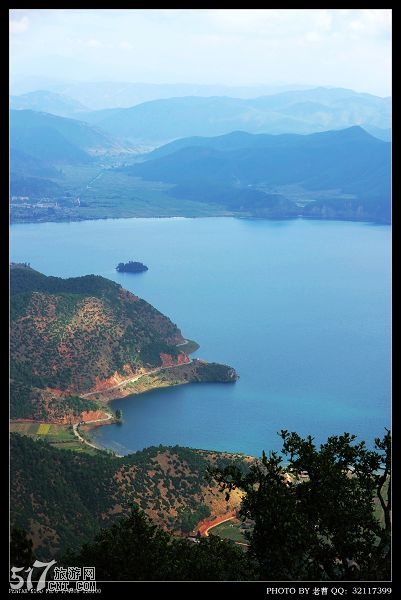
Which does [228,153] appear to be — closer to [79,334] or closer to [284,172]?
[284,172]

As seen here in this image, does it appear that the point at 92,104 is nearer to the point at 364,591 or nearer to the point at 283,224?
the point at 283,224

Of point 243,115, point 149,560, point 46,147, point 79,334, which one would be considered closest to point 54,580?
point 149,560

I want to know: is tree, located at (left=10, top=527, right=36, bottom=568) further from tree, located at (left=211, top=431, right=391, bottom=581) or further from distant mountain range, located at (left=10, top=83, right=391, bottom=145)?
distant mountain range, located at (left=10, top=83, right=391, bottom=145)

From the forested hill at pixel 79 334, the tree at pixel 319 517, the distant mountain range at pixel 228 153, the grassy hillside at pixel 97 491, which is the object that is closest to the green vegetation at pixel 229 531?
the grassy hillside at pixel 97 491

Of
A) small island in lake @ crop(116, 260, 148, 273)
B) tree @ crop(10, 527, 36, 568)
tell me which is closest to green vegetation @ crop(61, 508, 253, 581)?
tree @ crop(10, 527, 36, 568)

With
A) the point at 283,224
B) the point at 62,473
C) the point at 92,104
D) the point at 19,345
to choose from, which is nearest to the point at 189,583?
the point at 62,473

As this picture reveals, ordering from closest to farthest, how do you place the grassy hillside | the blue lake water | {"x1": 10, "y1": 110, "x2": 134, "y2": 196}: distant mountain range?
the grassy hillside < the blue lake water < {"x1": 10, "y1": 110, "x2": 134, "y2": 196}: distant mountain range
